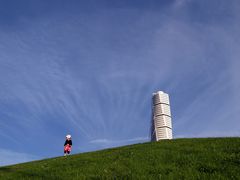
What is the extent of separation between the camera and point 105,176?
15133 mm

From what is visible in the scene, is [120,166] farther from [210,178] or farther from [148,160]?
[210,178]

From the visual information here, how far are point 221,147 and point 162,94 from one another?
11771 cm

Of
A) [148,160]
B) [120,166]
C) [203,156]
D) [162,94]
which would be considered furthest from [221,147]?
[162,94]

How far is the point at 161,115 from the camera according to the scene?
132 metres

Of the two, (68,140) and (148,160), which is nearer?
(148,160)

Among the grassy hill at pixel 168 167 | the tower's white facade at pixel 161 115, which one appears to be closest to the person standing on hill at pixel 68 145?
the grassy hill at pixel 168 167

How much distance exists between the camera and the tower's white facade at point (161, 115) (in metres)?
132

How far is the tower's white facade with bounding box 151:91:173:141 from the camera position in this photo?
132m

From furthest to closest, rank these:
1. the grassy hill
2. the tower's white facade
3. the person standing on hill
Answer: the tower's white facade → the person standing on hill → the grassy hill

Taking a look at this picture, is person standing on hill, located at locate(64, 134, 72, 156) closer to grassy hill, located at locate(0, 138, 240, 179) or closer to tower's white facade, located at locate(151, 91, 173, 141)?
grassy hill, located at locate(0, 138, 240, 179)

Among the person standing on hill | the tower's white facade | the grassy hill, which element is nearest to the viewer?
the grassy hill

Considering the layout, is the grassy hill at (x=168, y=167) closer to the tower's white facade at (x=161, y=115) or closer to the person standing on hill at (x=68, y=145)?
the person standing on hill at (x=68, y=145)

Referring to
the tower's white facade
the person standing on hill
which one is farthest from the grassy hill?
the tower's white facade

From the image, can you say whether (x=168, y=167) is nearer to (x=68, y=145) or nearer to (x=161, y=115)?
(x=68, y=145)
